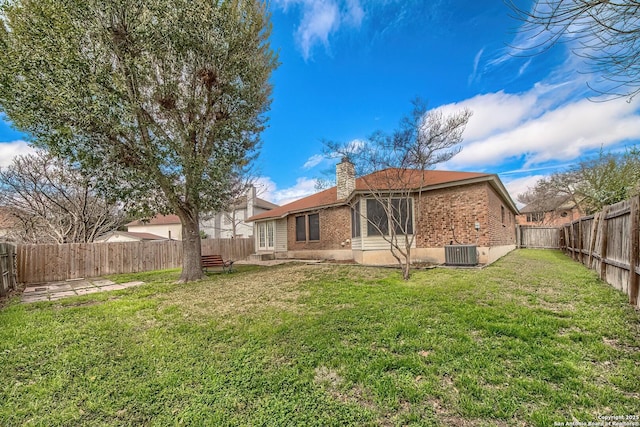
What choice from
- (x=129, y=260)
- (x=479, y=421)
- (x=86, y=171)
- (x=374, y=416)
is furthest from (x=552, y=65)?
(x=129, y=260)

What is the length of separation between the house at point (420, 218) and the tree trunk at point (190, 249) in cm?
623

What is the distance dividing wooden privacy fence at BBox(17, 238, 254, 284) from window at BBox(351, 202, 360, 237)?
10.0 m

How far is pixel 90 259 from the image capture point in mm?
13086

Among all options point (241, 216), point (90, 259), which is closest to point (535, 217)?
point (241, 216)

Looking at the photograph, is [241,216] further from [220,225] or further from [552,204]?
[552,204]

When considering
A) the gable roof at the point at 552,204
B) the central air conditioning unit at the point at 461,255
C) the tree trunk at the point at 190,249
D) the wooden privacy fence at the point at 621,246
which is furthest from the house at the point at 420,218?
the gable roof at the point at 552,204

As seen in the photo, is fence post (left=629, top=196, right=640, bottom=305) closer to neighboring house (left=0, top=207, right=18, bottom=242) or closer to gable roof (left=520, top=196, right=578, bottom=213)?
neighboring house (left=0, top=207, right=18, bottom=242)

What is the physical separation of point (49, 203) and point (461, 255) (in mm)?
22810

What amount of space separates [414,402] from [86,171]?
11174 mm

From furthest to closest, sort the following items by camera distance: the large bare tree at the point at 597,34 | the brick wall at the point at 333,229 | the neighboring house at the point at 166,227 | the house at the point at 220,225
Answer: the neighboring house at the point at 166,227, the house at the point at 220,225, the brick wall at the point at 333,229, the large bare tree at the point at 597,34

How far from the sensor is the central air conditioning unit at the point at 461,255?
32.5 ft

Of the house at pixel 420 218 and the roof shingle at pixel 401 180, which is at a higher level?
the roof shingle at pixel 401 180

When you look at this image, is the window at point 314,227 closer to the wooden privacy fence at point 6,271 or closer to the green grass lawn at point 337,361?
the green grass lawn at point 337,361

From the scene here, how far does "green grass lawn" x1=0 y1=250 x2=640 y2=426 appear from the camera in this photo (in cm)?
263
